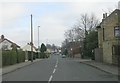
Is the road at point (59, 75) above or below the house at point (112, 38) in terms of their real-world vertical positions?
below

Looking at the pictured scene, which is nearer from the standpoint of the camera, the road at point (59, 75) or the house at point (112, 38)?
the road at point (59, 75)

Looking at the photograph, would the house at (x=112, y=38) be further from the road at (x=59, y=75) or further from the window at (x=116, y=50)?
the road at (x=59, y=75)

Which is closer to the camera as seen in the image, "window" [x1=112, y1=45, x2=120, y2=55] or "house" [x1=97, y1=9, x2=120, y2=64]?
"window" [x1=112, y1=45, x2=120, y2=55]

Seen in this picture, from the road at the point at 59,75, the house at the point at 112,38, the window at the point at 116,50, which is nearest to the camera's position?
the road at the point at 59,75

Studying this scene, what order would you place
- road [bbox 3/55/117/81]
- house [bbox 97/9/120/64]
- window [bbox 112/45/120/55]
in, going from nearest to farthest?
road [bbox 3/55/117/81], window [bbox 112/45/120/55], house [bbox 97/9/120/64]

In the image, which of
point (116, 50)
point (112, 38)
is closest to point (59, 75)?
point (116, 50)

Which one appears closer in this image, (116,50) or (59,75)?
(59,75)

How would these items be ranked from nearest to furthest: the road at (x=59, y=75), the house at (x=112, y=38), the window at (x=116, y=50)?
the road at (x=59, y=75)
the window at (x=116, y=50)
the house at (x=112, y=38)

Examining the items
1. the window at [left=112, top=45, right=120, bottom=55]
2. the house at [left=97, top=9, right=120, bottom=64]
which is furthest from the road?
the house at [left=97, top=9, right=120, bottom=64]

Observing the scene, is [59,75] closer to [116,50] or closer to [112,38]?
[116,50]

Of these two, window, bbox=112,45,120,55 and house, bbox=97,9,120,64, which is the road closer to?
window, bbox=112,45,120,55

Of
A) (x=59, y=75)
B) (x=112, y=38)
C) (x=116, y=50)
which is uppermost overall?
(x=112, y=38)

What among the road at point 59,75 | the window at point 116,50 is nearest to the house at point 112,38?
the window at point 116,50

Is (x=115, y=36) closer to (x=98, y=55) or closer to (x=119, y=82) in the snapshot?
(x=98, y=55)
